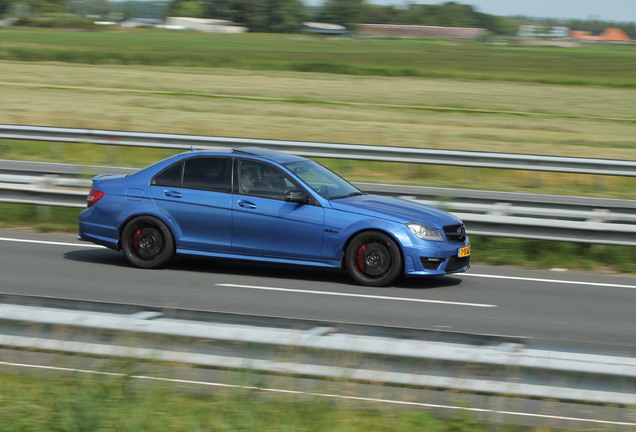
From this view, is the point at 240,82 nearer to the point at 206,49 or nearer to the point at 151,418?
the point at 206,49

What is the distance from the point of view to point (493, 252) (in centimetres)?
1251

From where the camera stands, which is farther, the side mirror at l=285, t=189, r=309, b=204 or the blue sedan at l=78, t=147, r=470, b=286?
the side mirror at l=285, t=189, r=309, b=204

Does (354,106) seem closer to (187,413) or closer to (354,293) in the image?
(354,293)

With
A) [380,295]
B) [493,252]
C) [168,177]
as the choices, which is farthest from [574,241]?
[168,177]

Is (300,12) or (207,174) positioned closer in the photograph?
(207,174)

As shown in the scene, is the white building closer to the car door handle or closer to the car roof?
the car roof

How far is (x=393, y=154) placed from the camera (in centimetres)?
2020

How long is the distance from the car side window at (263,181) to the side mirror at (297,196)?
5.8 inches

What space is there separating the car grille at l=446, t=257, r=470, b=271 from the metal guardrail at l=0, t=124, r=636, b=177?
9657mm

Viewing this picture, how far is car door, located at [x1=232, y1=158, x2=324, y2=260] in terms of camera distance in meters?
10.3

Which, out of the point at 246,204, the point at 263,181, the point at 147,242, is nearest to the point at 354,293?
the point at 246,204

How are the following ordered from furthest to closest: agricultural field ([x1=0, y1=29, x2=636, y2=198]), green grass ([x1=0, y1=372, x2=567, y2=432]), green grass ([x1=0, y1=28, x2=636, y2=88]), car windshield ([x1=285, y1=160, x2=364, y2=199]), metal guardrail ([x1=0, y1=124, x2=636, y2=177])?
green grass ([x1=0, y1=28, x2=636, y2=88]) → agricultural field ([x1=0, y1=29, x2=636, y2=198]) → metal guardrail ([x1=0, y1=124, x2=636, y2=177]) → car windshield ([x1=285, y1=160, x2=364, y2=199]) → green grass ([x1=0, y1=372, x2=567, y2=432])

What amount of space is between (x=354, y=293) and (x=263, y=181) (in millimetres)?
1737

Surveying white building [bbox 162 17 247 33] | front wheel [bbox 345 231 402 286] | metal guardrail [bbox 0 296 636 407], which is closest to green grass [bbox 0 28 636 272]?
front wheel [bbox 345 231 402 286]
